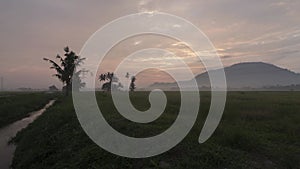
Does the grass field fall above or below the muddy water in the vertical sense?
above

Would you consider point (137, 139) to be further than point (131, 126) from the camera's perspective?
No

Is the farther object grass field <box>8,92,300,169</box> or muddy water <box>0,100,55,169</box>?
muddy water <box>0,100,55,169</box>

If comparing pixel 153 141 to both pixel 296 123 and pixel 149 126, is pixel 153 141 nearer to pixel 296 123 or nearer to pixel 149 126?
pixel 149 126

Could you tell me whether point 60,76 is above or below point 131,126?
above

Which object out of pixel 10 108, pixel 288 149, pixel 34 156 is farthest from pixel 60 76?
pixel 288 149

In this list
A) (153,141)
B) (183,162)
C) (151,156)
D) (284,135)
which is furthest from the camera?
(284,135)

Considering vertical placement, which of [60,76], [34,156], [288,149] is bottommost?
[34,156]

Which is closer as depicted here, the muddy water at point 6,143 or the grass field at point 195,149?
the grass field at point 195,149

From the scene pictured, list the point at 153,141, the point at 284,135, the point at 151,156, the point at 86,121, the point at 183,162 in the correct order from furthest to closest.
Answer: the point at 86,121
the point at 284,135
the point at 153,141
the point at 151,156
the point at 183,162

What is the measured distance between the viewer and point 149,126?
15688 millimetres

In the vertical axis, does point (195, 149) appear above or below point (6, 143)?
above

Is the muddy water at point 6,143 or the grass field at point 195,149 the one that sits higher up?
the grass field at point 195,149

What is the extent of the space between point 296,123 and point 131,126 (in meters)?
10.1

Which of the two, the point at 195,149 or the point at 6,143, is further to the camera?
the point at 6,143
